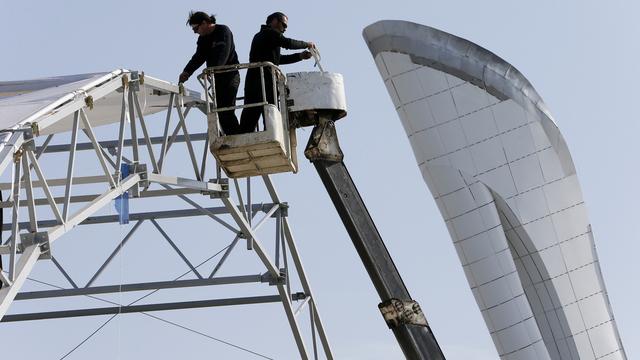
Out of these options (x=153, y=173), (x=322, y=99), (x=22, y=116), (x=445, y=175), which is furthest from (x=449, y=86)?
(x=22, y=116)

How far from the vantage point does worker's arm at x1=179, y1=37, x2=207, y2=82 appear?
20.2m

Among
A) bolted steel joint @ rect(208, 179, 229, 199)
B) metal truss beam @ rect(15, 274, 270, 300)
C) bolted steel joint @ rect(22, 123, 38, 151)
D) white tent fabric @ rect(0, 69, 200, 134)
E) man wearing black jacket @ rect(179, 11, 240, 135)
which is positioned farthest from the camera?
metal truss beam @ rect(15, 274, 270, 300)

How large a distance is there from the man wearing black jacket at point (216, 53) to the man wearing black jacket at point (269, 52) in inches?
13.5

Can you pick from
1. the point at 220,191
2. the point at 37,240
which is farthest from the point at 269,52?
the point at 37,240

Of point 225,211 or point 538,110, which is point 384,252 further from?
point 225,211

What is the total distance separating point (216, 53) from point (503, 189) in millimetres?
4681

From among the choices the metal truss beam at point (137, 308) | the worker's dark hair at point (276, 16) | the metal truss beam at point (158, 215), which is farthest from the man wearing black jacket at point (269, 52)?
the metal truss beam at point (137, 308)

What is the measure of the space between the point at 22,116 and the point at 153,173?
12.4 ft

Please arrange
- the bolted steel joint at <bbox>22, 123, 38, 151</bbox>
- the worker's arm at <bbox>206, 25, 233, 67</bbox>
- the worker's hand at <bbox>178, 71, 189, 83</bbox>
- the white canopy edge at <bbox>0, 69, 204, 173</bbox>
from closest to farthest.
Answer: the bolted steel joint at <bbox>22, 123, 38, 151</bbox>
the white canopy edge at <bbox>0, 69, 204, 173</bbox>
the worker's arm at <bbox>206, 25, 233, 67</bbox>
the worker's hand at <bbox>178, 71, 189, 83</bbox>

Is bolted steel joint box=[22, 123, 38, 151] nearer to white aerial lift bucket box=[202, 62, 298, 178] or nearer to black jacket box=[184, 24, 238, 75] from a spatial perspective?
white aerial lift bucket box=[202, 62, 298, 178]

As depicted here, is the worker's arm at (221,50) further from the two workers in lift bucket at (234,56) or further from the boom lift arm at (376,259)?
the boom lift arm at (376,259)

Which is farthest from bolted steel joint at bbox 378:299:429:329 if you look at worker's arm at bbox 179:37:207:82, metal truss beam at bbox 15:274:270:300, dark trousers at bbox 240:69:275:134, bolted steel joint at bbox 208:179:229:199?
metal truss beam at bbox 15:274:270:300

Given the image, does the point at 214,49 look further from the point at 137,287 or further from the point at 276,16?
the point at 137,287

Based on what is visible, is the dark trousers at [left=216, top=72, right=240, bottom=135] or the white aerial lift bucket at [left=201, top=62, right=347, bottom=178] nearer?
the white aerial lift bucket at [left=201, top=62, right=347, bottom=178]
